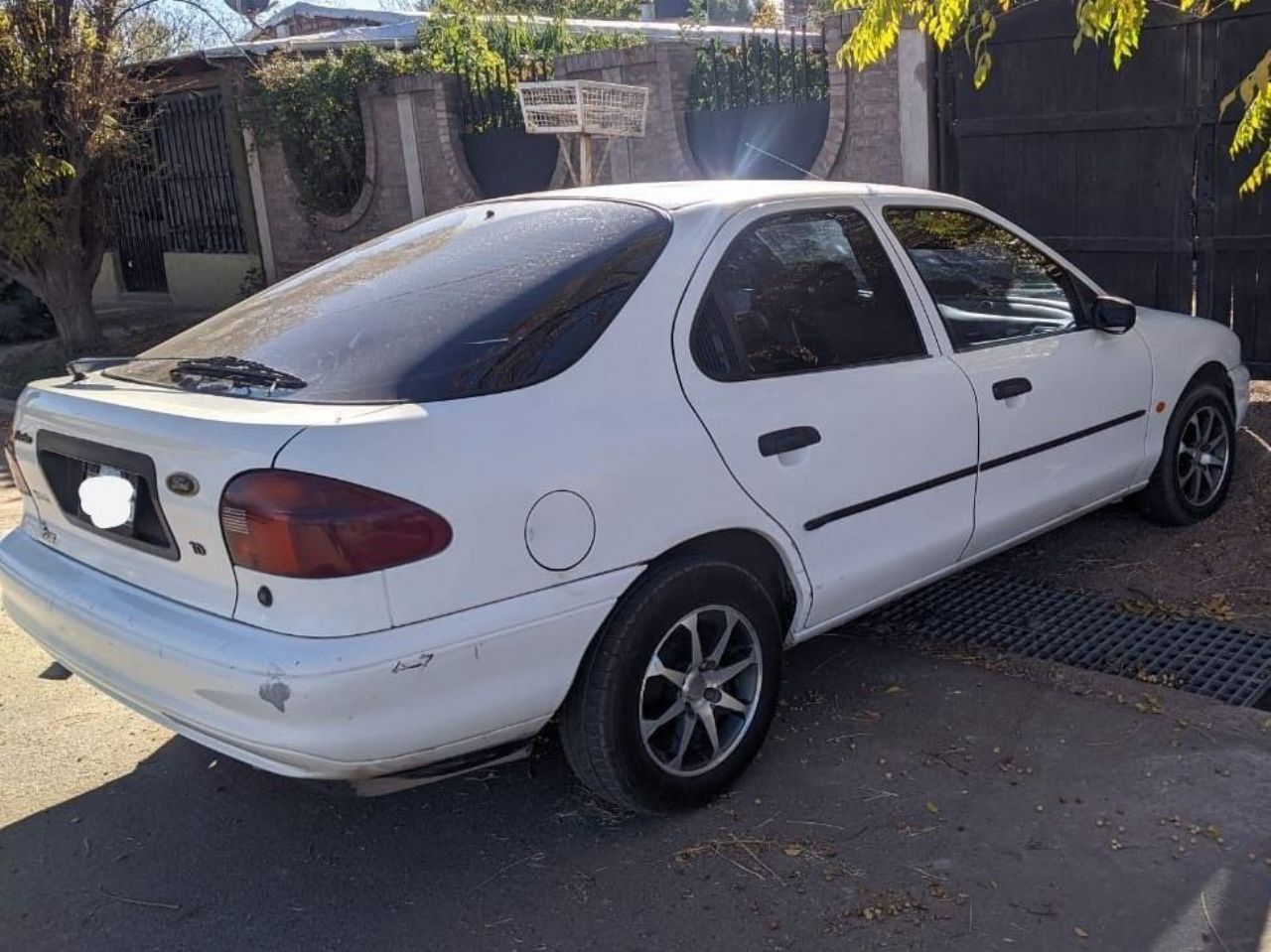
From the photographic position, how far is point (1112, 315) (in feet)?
15.3

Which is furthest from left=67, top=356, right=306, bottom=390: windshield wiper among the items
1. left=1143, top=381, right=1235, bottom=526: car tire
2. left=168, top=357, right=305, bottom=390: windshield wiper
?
left=1143, top=381, right=1235, bottom=526: car tire

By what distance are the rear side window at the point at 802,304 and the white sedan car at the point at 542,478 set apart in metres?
0.01

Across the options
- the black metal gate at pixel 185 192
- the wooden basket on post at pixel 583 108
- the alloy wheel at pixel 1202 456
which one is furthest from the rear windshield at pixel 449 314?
the black metal gate at pixel 185 192

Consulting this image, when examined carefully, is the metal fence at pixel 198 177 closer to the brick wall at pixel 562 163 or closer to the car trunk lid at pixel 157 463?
the brick wall at pixel 562 163

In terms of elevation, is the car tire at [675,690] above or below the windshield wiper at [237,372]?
below

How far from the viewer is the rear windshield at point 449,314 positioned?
3076 mm

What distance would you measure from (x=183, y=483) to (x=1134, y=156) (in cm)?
640

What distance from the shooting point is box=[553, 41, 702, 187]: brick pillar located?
9812 millimetres

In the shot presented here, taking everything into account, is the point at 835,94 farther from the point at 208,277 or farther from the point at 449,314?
the point at 208,277

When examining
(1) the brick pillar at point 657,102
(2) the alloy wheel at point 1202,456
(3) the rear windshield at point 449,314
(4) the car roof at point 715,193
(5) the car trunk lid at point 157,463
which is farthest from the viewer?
(1) the brick pillar at point 657,102

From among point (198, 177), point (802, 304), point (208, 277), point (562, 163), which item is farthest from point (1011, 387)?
point (198, 177)

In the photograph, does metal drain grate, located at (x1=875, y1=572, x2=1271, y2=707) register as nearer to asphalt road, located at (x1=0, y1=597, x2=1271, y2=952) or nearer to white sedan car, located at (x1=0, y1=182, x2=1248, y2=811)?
asphalt road, located at (x1=0, y1=597, x2=1271, y2=952)

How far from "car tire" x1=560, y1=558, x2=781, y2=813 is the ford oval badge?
1.04 meters

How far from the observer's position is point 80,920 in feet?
10.2
